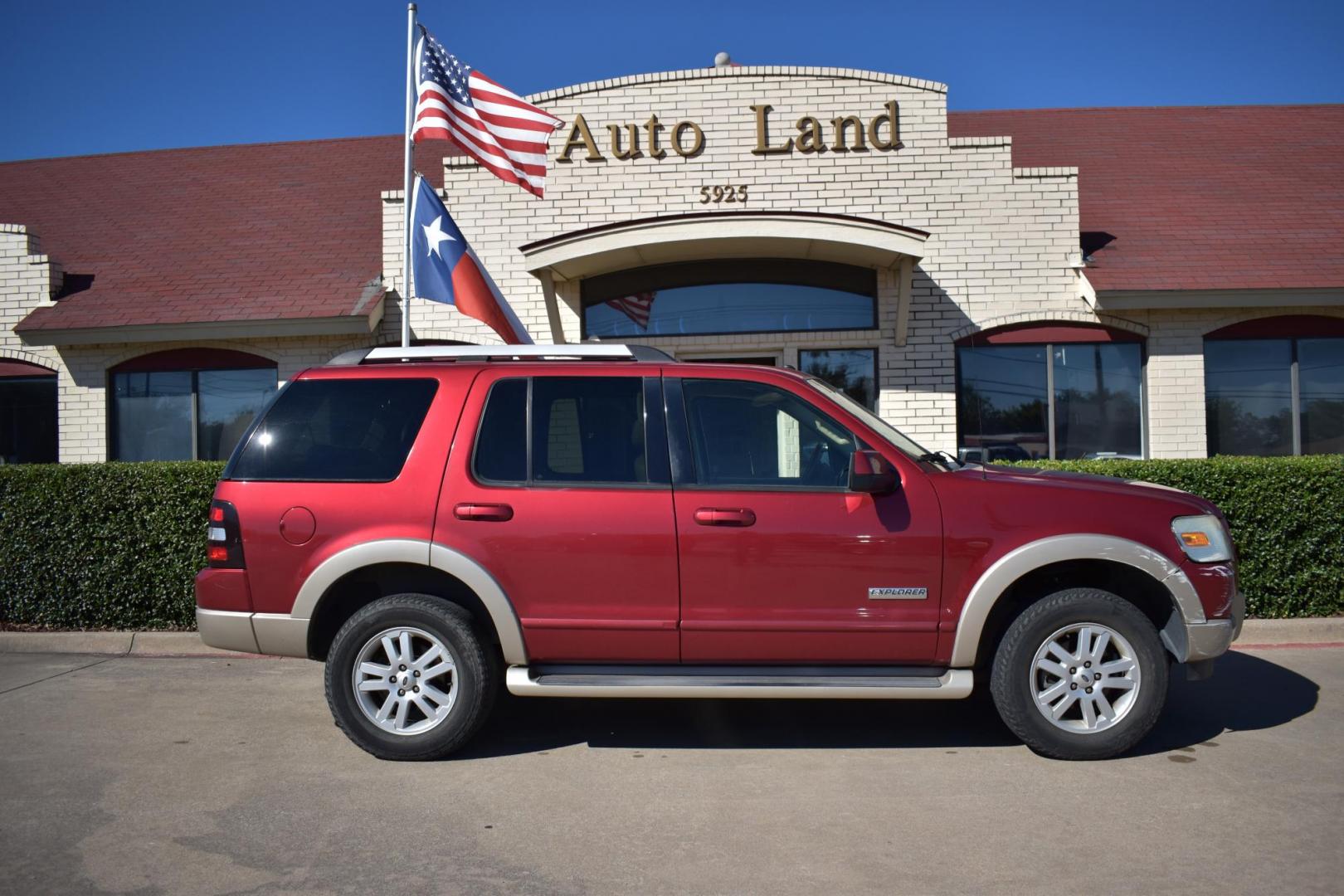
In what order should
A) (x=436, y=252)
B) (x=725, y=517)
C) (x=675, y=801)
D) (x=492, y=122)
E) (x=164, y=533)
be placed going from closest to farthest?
(x=675, y=801)
(x=725, y=517)
(x=164, y=533)
(x=436, y=252)
(x=492, y=122)

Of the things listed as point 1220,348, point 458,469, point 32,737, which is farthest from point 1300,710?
point 32,737

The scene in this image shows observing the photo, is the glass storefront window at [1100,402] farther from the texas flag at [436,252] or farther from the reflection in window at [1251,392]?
the texas flag at [436,252]

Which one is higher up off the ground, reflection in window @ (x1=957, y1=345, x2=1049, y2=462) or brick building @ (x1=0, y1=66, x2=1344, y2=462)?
brick building @ (x1=0, y1=66, x2=1344, y2=462)

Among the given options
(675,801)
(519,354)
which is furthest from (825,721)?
(519,354)

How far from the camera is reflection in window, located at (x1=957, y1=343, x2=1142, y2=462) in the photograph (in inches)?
419

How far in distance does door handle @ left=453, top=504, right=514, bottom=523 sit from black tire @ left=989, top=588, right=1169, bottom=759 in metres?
2.43

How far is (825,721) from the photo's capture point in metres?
5.84

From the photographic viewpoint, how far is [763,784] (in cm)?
475

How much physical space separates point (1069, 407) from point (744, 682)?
6.99 m

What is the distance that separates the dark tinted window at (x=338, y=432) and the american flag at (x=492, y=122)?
13.7 ft

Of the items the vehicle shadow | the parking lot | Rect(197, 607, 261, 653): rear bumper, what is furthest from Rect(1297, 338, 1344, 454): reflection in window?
Rect(197, 607, 261, 653): rear bumper

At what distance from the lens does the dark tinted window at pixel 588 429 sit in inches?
203

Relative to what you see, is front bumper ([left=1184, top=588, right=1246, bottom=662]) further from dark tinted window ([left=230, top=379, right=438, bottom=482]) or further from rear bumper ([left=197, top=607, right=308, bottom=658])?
rear bumper ([left=197, top=607, right=308, bottom=658])

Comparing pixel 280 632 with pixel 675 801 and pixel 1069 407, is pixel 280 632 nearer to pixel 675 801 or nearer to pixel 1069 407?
pixel 675 801
